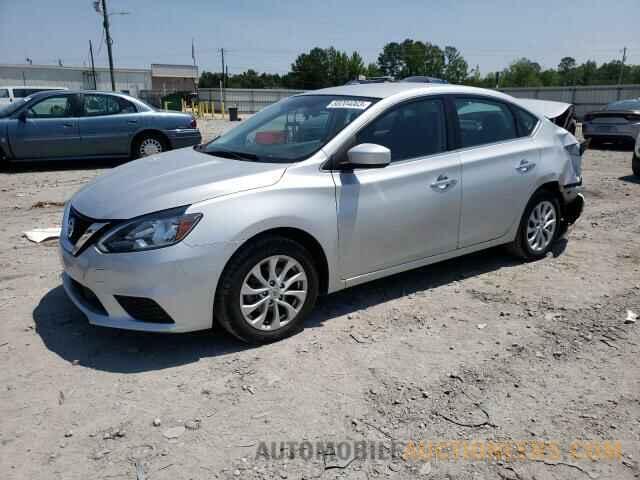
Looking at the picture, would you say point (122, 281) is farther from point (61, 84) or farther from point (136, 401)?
point (61, 84)

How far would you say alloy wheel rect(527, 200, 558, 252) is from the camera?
16.9 ft

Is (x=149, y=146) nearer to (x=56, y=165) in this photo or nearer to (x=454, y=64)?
(x=56, y=165)

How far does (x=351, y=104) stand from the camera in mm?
4129

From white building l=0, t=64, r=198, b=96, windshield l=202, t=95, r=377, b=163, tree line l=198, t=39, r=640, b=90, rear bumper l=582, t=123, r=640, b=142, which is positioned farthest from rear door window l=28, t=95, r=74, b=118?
tree line l=198, t=39, r=640, b=90

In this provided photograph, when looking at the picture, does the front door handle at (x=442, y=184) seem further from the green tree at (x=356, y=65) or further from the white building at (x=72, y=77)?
the green tree at (x=356, y=65)

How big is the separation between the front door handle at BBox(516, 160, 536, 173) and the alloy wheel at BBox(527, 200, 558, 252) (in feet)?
1.34

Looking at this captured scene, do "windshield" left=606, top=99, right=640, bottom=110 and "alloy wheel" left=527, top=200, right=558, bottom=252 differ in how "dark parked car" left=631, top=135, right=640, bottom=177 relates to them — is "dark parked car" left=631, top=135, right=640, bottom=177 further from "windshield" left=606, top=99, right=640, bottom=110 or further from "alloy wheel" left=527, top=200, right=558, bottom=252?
"alloy wheel" left=527, top=200, right=558, bottom=252

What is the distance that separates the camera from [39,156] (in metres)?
10.2

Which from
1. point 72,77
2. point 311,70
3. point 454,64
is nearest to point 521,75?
point 454,64

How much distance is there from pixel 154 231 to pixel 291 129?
1514mm

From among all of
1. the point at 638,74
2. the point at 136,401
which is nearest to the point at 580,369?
the point at 136,401

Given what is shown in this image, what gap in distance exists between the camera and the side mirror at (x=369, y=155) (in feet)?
11.9

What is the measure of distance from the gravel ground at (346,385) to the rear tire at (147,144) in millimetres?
6360

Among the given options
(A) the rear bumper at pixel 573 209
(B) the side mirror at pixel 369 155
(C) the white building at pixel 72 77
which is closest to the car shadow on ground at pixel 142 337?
(B) the side mirror at pixel 369 155
